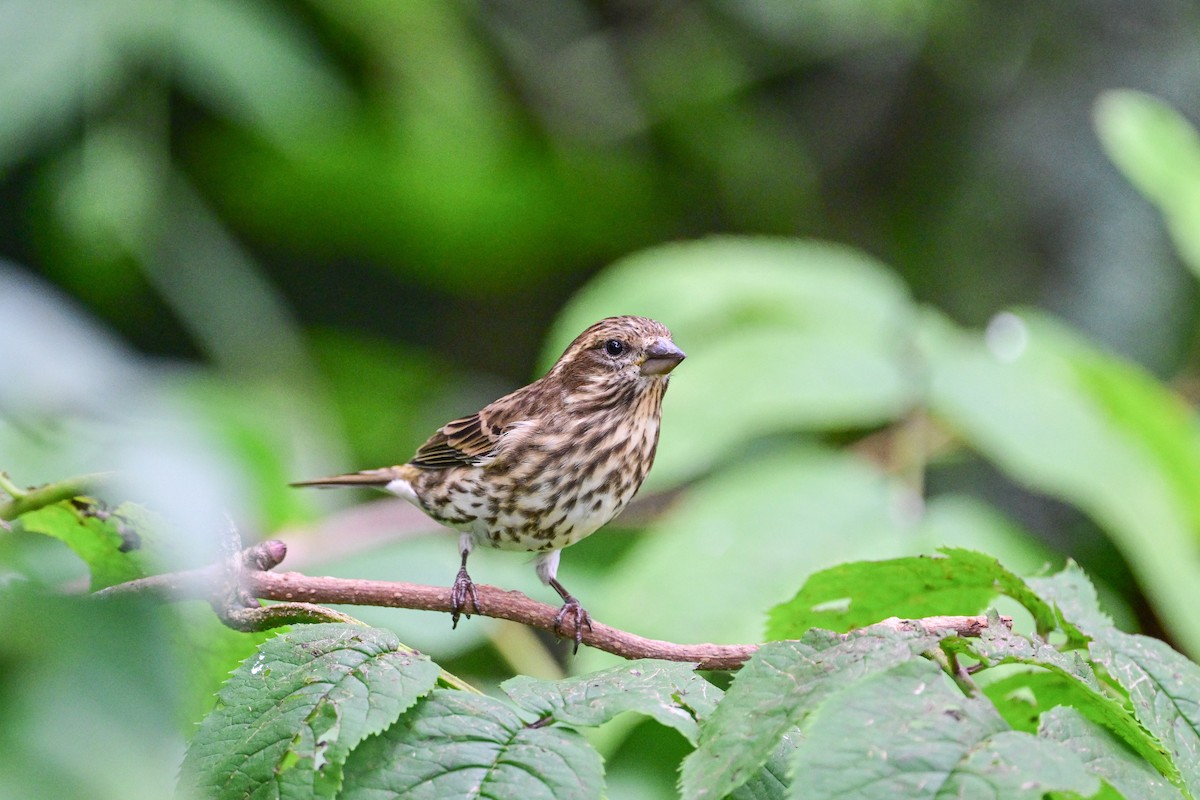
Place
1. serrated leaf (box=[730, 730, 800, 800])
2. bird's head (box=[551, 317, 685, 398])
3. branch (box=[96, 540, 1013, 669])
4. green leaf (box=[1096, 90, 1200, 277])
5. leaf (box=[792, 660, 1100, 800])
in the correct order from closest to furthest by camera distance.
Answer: leaf (box=[792, 660, 1100, 800])
serrated leaf (box=[730, 730, 800, 800])
branch (box=[96, 540, 1013, 669])
bird's head (box=[551, 317, 685, 398])
green leaf (box=[1096, 90, 1200, 277])

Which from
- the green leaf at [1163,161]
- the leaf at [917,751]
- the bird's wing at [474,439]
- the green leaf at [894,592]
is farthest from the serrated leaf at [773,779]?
the green leaf at [1163,161]

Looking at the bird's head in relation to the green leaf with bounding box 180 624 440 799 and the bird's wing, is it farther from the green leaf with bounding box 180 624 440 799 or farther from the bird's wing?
the green leaf with bounding box 180 624 440 799

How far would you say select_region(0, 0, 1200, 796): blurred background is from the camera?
2895 mm

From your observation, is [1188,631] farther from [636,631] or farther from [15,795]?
[15,795]

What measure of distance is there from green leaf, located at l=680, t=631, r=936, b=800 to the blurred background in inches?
28.8

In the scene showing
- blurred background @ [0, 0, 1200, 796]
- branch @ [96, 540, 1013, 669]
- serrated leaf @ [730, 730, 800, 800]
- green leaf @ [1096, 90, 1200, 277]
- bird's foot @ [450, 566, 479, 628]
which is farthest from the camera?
green leaf @ [1096, 90, 1200, 277]

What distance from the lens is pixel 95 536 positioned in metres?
1.79

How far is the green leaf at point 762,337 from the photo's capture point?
3.14 metres

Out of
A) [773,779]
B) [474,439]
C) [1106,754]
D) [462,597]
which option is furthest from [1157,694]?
[474,439]

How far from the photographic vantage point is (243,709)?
141 cm

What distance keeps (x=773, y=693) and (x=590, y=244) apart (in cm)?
640

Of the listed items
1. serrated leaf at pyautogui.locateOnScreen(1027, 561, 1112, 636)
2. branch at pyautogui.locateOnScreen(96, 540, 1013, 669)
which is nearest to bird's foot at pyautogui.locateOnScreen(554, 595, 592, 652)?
branch at pyautogui.locateOnScreen(96, 540, 1013, 669)

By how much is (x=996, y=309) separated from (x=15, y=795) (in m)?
5.86

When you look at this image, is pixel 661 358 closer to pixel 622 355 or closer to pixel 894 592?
pixel 622 355
